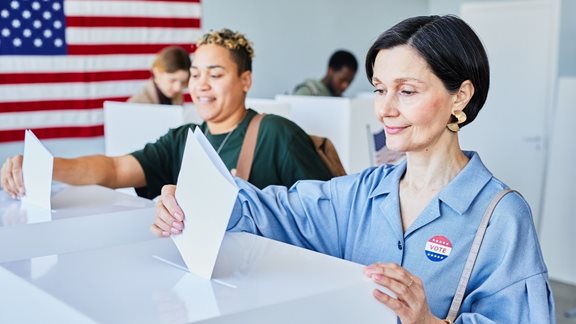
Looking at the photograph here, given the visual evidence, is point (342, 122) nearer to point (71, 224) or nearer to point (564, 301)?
point (564, 301)

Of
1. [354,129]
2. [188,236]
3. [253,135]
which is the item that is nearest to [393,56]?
[188,236]

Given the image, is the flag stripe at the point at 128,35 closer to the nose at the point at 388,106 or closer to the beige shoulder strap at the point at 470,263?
the nose at the point at 388,106

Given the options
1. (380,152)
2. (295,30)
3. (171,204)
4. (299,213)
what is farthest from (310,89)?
(171,204)

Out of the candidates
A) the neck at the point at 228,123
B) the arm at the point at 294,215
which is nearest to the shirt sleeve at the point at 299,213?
the arm at the point at 294,215

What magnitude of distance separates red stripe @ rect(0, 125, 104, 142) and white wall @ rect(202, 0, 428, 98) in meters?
1.25

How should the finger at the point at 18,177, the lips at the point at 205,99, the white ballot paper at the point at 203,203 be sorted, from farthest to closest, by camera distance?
1. the lips at the point at 205,99
2. the finger at the point at 18,177
3. the white ballot paper at the point at 203,203

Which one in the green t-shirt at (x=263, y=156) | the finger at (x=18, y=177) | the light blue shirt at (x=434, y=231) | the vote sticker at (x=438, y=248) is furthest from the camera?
the green t-shirt at (x=263, y=156)

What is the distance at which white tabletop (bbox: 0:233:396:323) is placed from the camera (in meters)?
1.04

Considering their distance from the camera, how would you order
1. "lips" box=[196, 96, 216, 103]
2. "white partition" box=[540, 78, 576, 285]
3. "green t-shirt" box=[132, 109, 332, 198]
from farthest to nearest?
"white partition" box=[540, 78, 576, 285]
"lips" box=[196, 96, 216, 103]
"green t-shirt" box=[132, 109, 332, 198]

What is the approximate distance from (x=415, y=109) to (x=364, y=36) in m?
6.29

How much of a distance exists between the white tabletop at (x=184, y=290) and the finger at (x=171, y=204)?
73 millimetres

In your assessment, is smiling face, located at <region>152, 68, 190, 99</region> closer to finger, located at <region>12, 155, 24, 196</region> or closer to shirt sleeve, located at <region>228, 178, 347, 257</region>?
finger, located at <region>12, 155, 24, 196</region>

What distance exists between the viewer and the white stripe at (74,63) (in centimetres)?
558

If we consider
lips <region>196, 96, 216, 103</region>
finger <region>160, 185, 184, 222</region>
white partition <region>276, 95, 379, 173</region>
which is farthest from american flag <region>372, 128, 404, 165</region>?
finger <region>160, 185, 184, 222</region>
